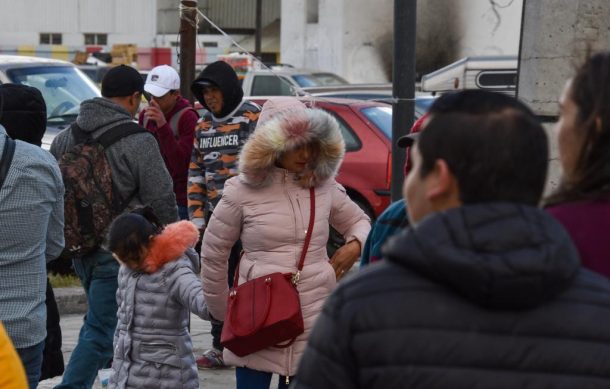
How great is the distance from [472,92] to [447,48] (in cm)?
3562

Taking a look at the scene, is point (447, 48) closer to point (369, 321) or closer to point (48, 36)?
point (48, 36)

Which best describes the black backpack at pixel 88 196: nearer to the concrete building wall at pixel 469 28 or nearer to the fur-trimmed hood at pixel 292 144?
the fur-trimmed hood at pixel 292 144

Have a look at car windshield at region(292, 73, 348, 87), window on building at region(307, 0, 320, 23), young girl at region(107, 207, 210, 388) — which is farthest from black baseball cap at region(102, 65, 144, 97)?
window on building at region(307, 0, 320, 23)

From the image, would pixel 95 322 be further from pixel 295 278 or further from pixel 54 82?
pixel 54 82

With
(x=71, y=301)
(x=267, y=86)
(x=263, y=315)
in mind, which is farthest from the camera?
(x=267, y=86)

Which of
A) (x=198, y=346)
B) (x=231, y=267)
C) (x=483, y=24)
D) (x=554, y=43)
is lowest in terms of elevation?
(x=198, y=346)

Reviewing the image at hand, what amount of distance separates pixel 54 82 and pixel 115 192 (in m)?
6.62

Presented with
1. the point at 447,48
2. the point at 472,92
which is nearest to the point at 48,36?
the point at 447,48

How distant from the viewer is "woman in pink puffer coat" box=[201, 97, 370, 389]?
16.5ft

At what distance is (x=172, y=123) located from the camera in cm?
855

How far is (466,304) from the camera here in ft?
7.07

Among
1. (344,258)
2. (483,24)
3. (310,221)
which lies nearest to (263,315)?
(310,221)

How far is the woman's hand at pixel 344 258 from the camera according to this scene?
17.6 ft

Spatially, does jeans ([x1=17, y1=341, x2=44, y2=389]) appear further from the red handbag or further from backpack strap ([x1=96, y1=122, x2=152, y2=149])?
backpack strap ([x1=96, y1=122, x2=152, y2=149])
